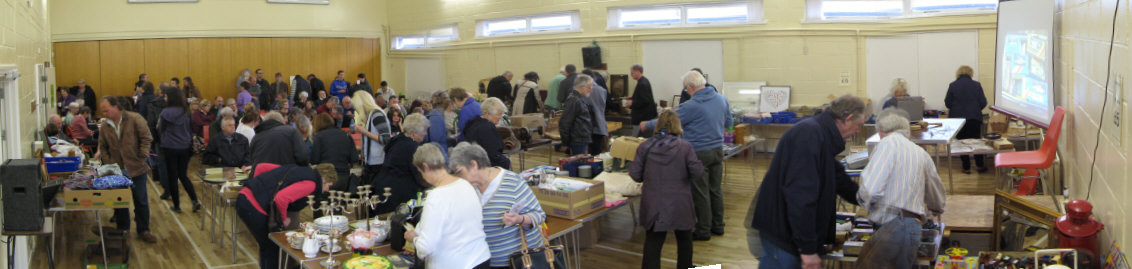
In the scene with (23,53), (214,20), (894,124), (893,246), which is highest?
(214,20)

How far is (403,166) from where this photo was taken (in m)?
5.86

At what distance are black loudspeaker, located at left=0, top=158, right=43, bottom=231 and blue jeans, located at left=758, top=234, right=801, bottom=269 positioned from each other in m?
3.80

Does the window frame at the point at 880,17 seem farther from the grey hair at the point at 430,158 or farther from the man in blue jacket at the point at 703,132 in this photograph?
the grey hair at the point at 430,158

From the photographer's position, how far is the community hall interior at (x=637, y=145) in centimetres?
384

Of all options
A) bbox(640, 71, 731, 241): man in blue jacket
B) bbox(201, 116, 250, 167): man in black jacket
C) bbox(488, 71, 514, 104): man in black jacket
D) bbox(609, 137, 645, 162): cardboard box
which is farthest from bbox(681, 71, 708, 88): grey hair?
bbox(488, 71, 514, 104): man in black jacket

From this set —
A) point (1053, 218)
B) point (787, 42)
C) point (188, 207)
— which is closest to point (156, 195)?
point (188, 207)

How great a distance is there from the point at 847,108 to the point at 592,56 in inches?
374

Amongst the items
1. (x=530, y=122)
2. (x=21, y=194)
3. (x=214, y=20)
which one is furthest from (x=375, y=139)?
(x=214, y=20)

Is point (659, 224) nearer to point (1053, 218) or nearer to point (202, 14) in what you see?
point (1053, 218)

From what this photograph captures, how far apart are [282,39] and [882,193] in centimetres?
1583

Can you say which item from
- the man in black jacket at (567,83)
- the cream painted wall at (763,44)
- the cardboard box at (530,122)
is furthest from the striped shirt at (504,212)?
the cream painted wall at (763,44)

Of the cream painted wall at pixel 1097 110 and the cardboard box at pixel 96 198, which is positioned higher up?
the cream painted wall at pixel 1097 110

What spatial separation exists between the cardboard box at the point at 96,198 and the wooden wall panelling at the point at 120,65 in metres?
12.0

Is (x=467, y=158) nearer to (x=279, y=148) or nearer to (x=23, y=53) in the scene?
(x=279, y=148)
